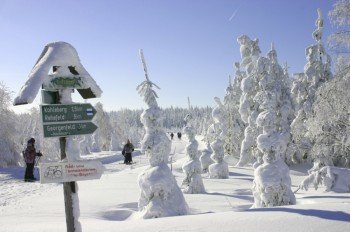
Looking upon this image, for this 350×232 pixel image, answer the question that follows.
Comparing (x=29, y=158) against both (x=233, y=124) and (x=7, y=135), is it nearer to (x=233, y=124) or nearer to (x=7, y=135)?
(x=7, y=135)

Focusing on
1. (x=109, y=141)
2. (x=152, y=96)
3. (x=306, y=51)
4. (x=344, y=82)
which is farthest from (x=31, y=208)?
(x=109, y=141)

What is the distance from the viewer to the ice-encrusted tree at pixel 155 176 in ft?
36.5

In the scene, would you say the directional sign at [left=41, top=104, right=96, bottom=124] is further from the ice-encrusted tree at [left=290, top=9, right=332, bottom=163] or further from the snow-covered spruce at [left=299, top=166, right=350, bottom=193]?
the ice-encrusted tree at [left=290, top=9, right=332, bottom=163]

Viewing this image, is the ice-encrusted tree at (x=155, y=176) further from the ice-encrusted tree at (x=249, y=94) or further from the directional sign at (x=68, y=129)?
the ice-encrusted tree at (x=249, y=94)

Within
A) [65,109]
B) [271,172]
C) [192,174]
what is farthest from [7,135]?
[65,109]

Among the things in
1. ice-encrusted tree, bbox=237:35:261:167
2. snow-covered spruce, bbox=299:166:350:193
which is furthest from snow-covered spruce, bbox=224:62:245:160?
snow-covered spruce, bbox=299:166:350:193

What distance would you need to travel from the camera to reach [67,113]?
229 inches

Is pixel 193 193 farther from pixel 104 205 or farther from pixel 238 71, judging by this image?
pixel 238 71

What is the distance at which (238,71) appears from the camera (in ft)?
124

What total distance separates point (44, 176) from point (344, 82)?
9.68 m

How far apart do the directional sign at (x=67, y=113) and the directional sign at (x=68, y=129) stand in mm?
76

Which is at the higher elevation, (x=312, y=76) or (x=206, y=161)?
(x=312, y=76)

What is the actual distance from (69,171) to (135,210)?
707 cm

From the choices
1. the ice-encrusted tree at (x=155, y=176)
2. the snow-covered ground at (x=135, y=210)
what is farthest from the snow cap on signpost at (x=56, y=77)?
the ice-encrusted tree at (x=155, y=176)
